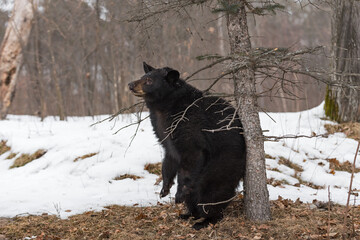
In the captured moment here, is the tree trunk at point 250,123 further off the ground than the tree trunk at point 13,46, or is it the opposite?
the tree trunk at point 13,46

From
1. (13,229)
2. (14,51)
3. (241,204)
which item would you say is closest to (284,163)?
(241,204)

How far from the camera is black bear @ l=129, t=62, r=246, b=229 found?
412 centimetres

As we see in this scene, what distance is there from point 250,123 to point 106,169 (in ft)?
10.2

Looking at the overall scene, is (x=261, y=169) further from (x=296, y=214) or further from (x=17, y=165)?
(x=17, y=165)

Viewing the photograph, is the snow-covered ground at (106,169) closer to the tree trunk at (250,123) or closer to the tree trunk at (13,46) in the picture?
the tree trunk at (250,123)

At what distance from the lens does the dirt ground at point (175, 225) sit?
12.4 feet

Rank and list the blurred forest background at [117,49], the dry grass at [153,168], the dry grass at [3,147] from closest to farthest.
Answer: the blurred forest background at [117,49], the dry grass at [153,168], the dry grass at [3,147]

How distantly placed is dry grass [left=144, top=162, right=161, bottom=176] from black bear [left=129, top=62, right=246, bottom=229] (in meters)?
2.02

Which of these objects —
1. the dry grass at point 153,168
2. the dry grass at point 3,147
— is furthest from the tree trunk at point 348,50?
the dry grass at point 3,147

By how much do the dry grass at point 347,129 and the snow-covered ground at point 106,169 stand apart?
6.5 inches

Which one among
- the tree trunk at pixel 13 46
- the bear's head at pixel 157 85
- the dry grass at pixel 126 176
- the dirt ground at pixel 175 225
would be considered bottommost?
the dirt ground at pixel 175 225

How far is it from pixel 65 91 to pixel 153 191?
22647 millimetres

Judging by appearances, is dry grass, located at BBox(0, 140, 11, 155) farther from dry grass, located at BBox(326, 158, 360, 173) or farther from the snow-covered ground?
dry grass, located at BBox(326, 158, 360, 173)

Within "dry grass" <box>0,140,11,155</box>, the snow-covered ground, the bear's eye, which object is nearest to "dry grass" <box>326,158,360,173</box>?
the snow-covered ground
